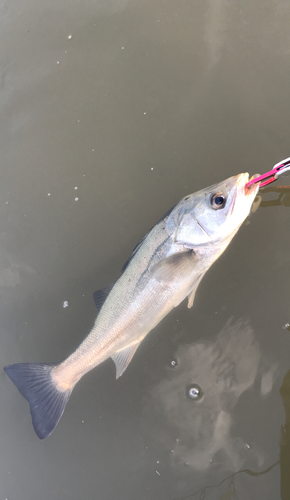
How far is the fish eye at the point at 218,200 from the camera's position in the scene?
185 centimetres

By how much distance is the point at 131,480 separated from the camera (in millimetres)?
2520

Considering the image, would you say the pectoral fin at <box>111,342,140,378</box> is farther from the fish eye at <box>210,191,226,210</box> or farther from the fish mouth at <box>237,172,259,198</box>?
the fish mouth at <box>237,172,259,198</box>

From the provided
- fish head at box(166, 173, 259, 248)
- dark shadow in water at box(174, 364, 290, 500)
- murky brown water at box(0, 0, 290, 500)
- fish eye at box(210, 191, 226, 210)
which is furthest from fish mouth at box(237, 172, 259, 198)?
dark shadow in water at box(174, 364, 290, 500)

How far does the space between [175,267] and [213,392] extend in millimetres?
1232

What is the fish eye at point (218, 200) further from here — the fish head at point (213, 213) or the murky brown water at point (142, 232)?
the murky brown water at point (142, 232)

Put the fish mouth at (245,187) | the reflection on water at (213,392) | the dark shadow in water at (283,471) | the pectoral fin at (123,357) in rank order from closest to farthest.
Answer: the fish mouth at (245,187) → the pectoral fin at (123,357) → the dark shadow in water at (283,471) → the reflection on water at (213,392)

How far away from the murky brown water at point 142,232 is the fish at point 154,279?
539 mm

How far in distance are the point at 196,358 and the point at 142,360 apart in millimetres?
468

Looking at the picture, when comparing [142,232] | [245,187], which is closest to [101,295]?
[142,232]

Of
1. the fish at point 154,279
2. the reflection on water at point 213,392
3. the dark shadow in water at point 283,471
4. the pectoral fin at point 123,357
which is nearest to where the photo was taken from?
the fish at point 154,279

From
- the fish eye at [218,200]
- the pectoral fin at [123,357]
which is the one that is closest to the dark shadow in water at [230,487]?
the pectoral fin at [123,357]

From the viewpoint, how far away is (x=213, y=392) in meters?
2.44

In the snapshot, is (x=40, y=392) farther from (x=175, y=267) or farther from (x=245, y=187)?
(x=245, y=187)

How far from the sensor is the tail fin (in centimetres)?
218
